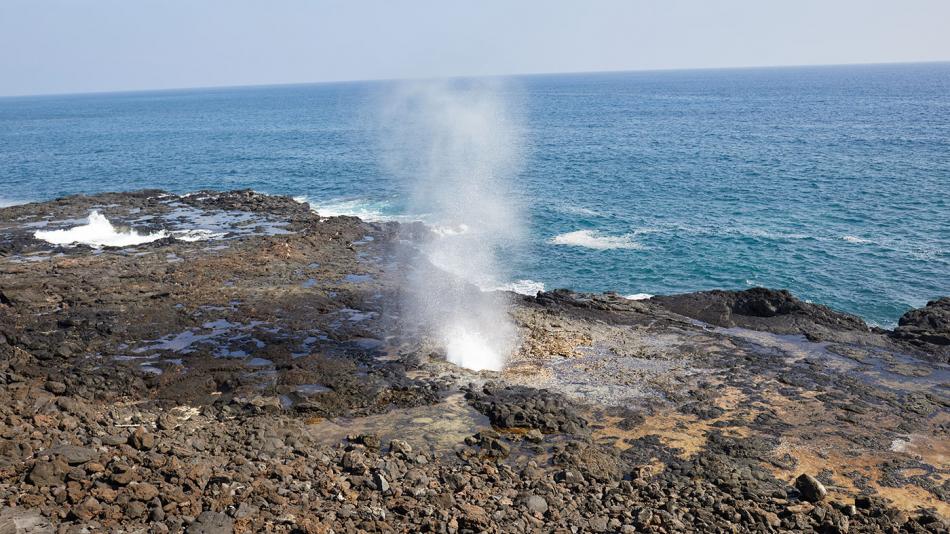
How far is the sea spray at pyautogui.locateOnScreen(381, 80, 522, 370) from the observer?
2925cm

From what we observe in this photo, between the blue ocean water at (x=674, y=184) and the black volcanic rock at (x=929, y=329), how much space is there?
12.4 feet

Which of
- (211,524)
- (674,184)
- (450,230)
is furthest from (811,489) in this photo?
(674,184)

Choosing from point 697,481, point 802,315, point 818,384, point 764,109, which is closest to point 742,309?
point 802,315

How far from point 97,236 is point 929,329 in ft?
147

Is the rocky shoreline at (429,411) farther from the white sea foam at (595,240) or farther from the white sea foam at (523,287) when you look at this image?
the white sea foam at (595,240)

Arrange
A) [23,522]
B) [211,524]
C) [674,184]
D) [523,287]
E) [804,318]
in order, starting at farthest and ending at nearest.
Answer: [674,184]
[523,287]
[804,318]
[211,524]
[23,522]

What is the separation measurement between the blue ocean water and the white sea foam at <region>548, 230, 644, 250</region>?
8.1 inches

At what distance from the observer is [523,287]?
39750 millimetres

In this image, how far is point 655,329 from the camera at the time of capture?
30016 mm

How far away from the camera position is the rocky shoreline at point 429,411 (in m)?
16.3

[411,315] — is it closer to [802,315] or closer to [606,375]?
[606,375]

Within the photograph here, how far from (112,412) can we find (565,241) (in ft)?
109

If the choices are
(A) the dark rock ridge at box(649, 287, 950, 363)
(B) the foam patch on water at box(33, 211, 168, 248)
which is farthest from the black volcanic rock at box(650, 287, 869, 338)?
(B) the foam patch on water at box(33, 211, 168, 248)

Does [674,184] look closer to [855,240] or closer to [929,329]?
[855,240]
